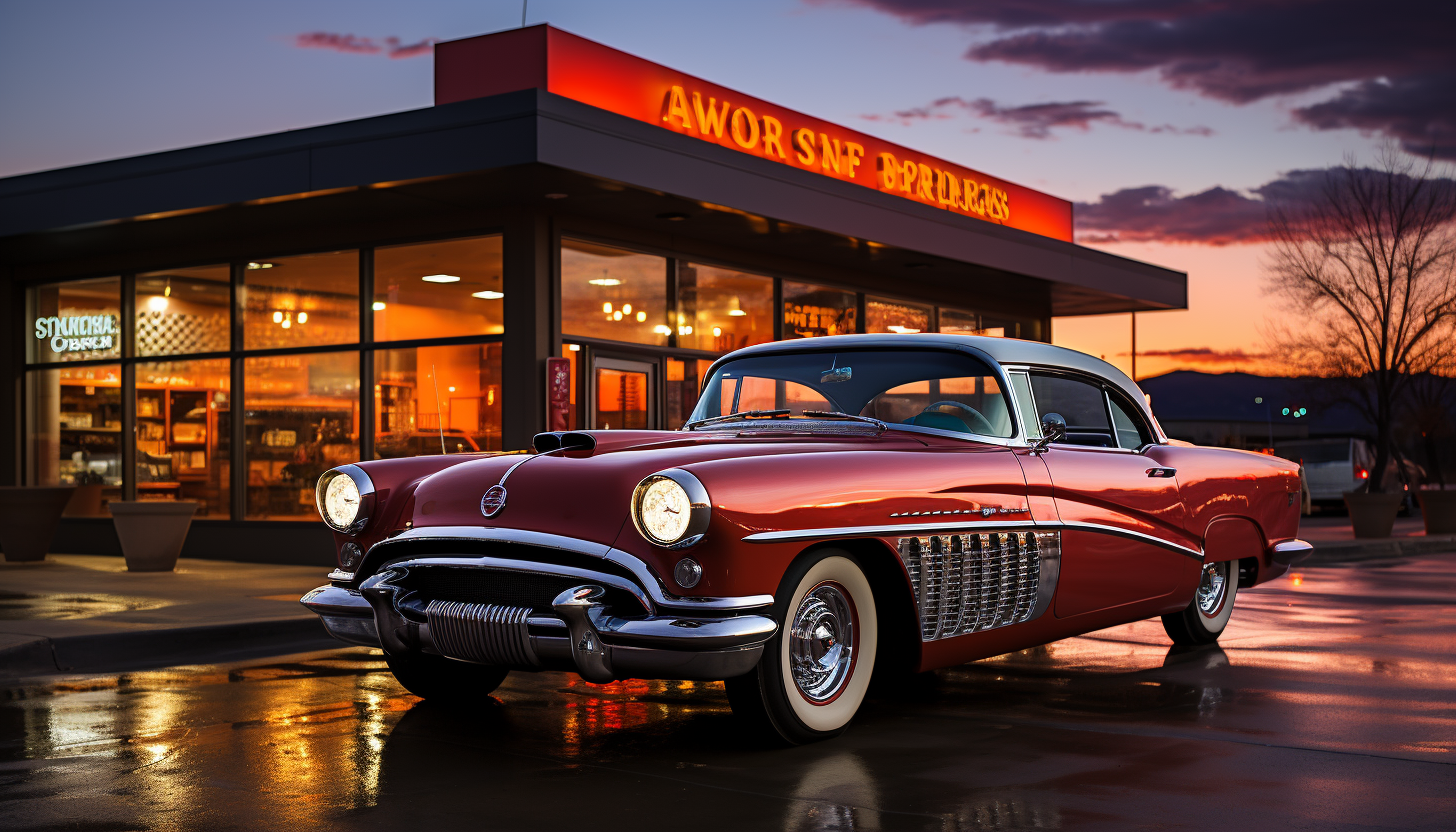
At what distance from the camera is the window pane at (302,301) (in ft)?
49.0

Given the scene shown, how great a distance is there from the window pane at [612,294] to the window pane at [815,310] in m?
2.33

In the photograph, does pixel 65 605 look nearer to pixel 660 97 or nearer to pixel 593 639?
pixel 593 639

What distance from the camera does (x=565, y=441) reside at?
17.6 feet

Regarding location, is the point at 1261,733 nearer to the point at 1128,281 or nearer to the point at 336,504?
the point at 336,504

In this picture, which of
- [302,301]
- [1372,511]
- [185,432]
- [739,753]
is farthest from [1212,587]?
[1372,511]

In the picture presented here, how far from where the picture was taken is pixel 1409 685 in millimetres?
6547

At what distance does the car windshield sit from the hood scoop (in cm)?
118

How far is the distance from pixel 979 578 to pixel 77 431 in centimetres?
1484

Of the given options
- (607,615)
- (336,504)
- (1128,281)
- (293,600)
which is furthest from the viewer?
(1128,281)

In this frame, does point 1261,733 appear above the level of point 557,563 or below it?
below

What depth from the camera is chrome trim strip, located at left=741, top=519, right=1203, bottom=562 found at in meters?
4.77

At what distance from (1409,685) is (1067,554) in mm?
1913

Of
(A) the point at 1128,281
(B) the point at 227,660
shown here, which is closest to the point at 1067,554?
(B) the point at 227,660

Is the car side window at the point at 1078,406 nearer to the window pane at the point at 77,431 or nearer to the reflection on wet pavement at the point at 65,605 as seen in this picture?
the reflection on wet pavement at the point at 65,605
